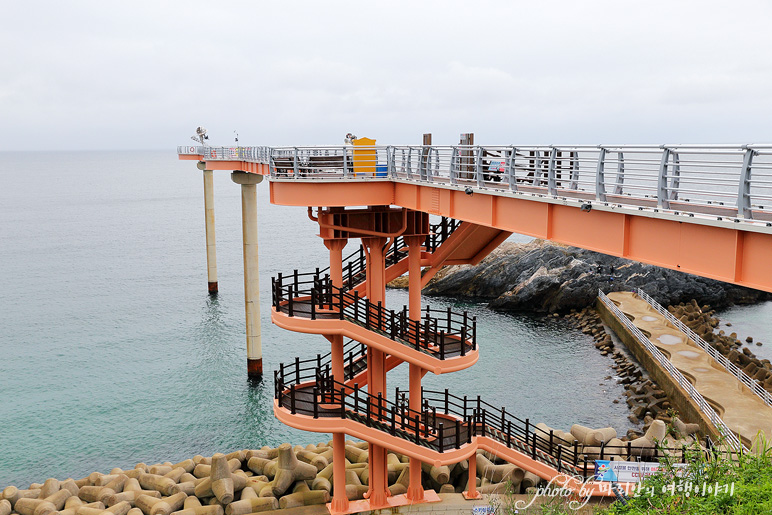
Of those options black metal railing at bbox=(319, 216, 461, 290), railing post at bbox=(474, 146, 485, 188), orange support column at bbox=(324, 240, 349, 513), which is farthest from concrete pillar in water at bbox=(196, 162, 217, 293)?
railing post at bbox=(474, 146, 485, 188)

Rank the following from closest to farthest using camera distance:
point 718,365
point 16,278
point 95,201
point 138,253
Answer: point 718,365
point 16,278
point 138,253
point 95,201

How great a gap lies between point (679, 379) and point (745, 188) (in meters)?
24.3

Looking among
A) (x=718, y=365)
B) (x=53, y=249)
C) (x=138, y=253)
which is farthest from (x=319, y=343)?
(x=53, y=249)

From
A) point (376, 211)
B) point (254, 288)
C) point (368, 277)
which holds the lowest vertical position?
point (254, 288)

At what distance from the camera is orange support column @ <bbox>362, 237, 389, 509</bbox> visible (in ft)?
61.8

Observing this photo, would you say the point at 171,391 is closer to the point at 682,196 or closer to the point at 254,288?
the point at 254,288

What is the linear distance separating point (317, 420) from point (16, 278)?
5726cm

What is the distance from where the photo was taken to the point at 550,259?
55.6 m

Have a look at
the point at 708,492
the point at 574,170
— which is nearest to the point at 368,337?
the point at 574,170

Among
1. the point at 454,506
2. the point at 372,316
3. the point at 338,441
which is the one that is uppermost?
the point at 372,316

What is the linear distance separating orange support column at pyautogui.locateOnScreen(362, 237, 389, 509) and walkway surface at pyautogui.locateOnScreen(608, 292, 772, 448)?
10678mm

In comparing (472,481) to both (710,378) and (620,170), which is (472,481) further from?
(710,378)

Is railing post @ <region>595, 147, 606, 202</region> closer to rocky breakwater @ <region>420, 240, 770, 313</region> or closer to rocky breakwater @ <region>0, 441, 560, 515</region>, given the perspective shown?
rocky breakwater @ <region>0, 441, 560, 515</region>

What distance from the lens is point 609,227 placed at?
39.4 ft
